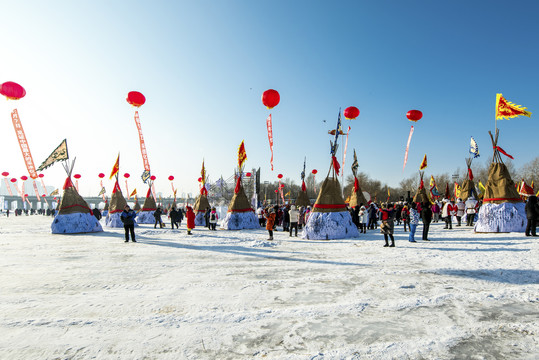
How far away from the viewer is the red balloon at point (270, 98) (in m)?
11.8

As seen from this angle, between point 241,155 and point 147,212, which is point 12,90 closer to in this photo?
point 241,155

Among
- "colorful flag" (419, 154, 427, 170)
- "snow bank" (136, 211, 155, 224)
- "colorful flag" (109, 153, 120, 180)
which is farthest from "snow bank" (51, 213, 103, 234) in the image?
"colorful flag" (419, 154, 427, 170)

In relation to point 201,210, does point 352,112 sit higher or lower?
higher

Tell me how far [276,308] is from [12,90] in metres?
13.9

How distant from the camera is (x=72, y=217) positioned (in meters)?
14.5

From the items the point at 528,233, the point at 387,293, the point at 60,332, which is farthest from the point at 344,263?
the point at 528,233

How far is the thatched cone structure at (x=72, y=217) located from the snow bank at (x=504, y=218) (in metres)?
17.8

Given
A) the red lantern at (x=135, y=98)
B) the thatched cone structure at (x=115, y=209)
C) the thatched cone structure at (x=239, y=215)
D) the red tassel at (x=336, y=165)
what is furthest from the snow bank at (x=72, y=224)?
the red tassel at (x=336, y=165)

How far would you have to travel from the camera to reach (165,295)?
4.31 metres

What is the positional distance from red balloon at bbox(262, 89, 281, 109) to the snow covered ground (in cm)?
715

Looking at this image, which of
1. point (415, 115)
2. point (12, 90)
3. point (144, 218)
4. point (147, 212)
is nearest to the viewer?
point (12, 90)

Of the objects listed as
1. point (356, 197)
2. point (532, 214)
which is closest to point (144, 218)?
point (356, 197)

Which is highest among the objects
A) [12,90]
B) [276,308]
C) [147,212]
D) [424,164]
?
[12,90]

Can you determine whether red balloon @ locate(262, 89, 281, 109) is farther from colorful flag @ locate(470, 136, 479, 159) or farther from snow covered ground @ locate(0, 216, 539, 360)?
colorful flag @ locate(470, 136, 479, 159)
